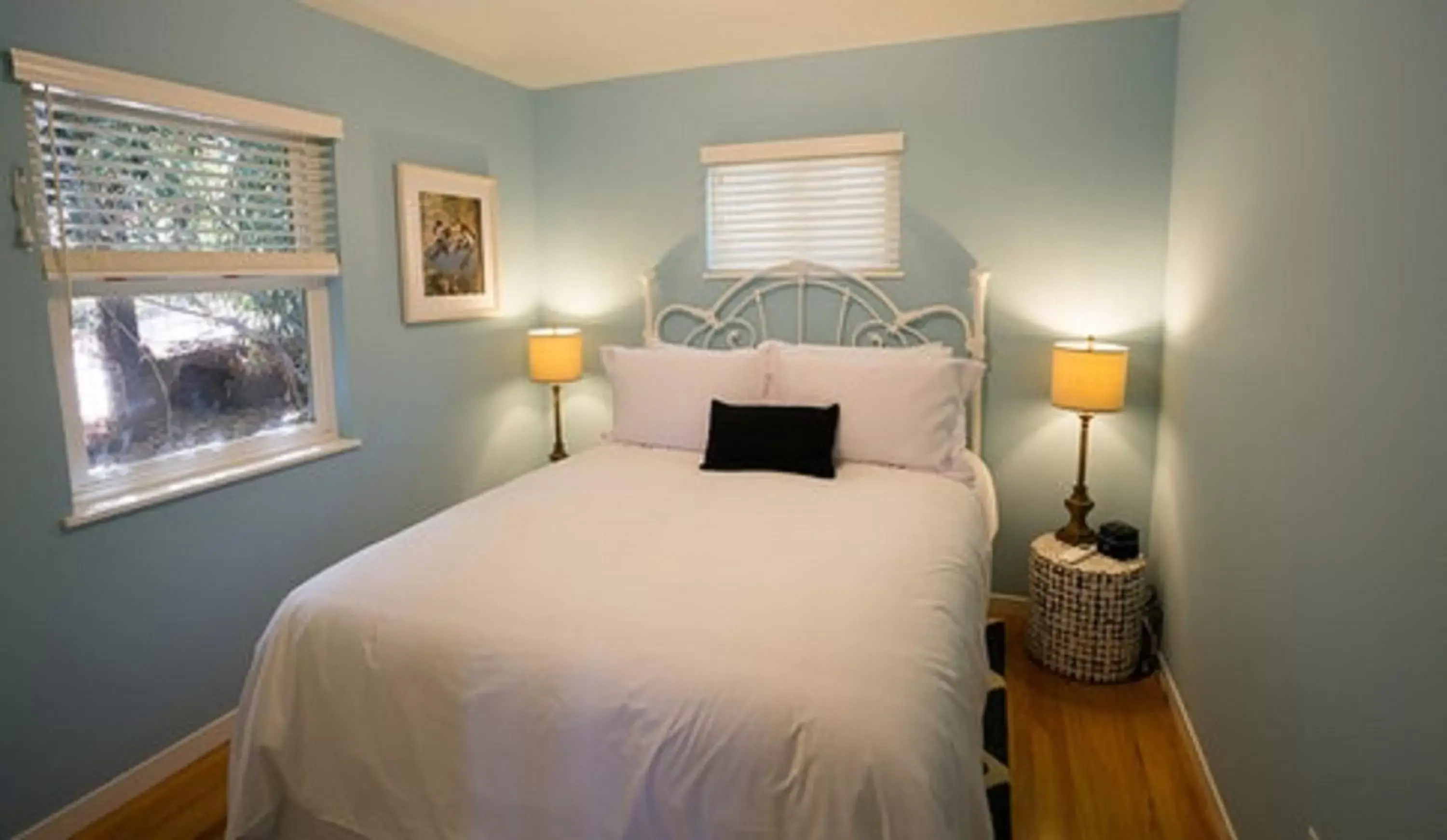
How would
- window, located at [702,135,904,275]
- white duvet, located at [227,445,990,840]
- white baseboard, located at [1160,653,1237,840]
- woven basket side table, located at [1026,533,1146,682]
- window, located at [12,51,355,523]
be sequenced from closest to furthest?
white duvet, located at [227,445,990,840]
white baseboard, located at [1160,653,1237,840]
window, located at [12,51,355,523]
woven basket side table, located at [1026,533,1146,682]
window, located at [702,135,904,275]

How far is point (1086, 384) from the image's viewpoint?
276 centimetres

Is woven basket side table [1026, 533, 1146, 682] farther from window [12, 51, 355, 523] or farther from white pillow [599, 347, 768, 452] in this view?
window [12, 51, 355, 523]

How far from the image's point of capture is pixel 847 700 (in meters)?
1.33

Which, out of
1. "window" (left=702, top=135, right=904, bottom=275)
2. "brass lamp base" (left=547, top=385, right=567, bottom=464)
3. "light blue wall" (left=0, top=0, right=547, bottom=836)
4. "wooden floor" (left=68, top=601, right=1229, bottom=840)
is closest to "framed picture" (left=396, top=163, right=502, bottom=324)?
"light blue wall" (left=0, top=0, right=547, bottom=836)

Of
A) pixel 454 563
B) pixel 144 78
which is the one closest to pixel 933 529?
pixel 454 563

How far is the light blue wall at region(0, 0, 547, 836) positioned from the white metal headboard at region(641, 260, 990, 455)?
2.90 feet

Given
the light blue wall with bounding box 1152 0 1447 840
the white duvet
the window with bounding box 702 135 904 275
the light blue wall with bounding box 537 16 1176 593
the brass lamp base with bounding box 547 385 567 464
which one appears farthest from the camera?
the brass lamp base with bounding box 547 385 567 464

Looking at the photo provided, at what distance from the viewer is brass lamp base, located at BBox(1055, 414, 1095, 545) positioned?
292 cm

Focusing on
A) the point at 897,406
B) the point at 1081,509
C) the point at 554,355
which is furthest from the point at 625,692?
the point at 554,355

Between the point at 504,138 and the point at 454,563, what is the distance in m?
2.43

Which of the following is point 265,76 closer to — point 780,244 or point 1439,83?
point 780,244

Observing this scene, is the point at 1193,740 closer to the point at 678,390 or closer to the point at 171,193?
the point at 678,390

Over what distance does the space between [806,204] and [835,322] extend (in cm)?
52

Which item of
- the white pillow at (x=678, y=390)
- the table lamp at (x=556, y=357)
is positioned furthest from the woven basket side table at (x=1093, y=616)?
the table lamp at (x=556, y=357)
